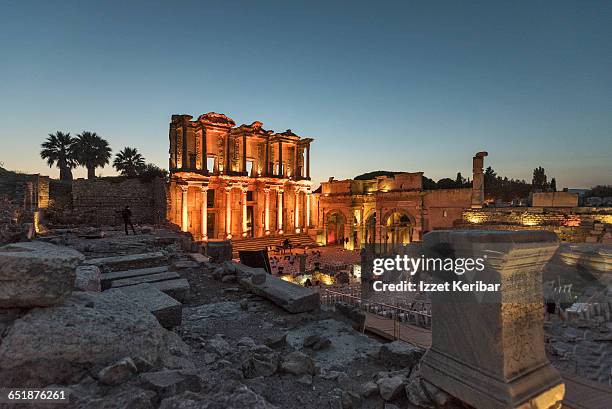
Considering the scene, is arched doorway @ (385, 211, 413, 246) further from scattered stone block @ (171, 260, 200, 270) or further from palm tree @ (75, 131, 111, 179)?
palm tree @ (75, 131, 111, 179)

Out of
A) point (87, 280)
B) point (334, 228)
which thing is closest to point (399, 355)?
point (87, 280)

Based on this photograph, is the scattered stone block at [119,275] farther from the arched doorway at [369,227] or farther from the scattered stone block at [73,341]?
the arched doorway at [369,227]

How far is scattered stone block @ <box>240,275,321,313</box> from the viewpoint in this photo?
187 inches

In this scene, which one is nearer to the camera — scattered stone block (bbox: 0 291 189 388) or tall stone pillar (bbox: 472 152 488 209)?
scattered stone block (bbox: 0 291 189 388)

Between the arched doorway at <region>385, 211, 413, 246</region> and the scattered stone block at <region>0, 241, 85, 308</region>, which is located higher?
the scattered stone block at <region>0, 241, 85, 308</region>

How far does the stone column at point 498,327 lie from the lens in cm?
207

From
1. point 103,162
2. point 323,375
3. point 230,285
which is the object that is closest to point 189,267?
point 230,285

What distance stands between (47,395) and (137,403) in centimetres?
67

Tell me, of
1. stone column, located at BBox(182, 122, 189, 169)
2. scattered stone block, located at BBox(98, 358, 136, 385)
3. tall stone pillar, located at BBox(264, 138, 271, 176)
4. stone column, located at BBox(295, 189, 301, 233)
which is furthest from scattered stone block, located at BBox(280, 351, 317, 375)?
stone column, located at BBox(295, 189, 301, 233)

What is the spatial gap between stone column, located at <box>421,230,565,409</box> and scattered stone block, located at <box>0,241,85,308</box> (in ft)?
10.7

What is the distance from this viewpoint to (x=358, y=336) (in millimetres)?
3938

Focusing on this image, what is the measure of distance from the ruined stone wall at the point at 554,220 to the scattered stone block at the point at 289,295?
18.8 m

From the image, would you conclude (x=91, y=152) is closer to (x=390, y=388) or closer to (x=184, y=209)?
(x=184, y=209)

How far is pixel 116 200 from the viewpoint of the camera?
86.8 feet
